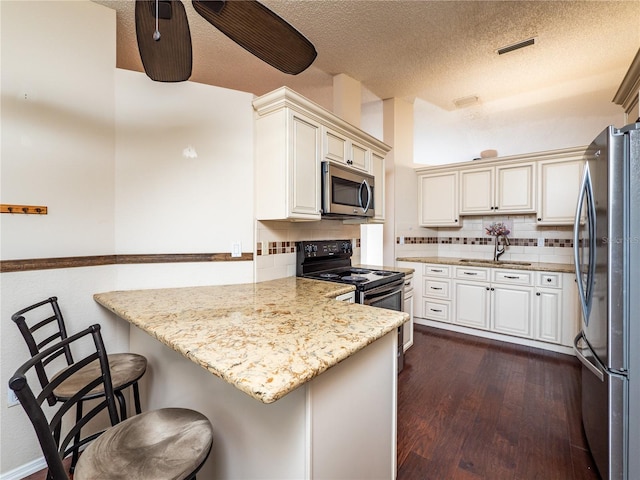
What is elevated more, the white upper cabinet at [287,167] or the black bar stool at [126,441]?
the white upper cabinet at [287,167]

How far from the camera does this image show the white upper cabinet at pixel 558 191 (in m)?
3.21

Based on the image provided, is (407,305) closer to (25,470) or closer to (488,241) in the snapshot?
(488,241)

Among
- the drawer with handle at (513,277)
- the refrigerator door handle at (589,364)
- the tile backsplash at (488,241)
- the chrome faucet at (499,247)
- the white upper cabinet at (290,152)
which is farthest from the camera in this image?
the chrome faucet at (499,247)

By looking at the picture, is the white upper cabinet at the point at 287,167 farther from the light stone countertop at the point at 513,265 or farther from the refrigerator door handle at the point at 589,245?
the light stone countertop at the point at 513,265

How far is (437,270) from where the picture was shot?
3768 millimetres

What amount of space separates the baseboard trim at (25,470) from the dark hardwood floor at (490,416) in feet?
6.60

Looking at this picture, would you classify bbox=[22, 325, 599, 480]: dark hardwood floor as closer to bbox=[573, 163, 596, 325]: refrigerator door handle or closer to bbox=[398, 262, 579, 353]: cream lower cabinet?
bbox=[398, 262, 579, 353]: cream lower cabinet

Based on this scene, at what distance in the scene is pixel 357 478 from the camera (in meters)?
1.12

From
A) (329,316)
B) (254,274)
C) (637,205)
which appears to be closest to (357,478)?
(329,316)

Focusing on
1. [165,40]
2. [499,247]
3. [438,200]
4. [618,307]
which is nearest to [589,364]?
[618,307]

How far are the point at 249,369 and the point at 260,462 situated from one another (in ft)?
1.56

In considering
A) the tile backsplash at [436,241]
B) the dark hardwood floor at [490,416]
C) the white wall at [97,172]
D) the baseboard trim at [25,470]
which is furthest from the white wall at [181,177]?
the dark hardwood floor at [490,416]

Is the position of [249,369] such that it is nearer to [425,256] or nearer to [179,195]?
[179,195]

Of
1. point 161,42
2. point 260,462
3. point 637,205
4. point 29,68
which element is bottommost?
point 260,462
